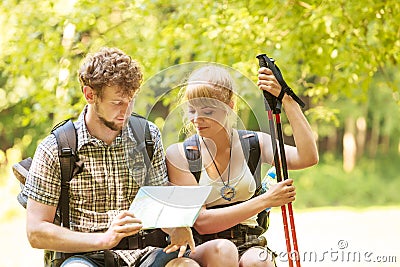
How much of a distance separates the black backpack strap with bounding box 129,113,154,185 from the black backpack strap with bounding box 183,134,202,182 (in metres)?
0.14

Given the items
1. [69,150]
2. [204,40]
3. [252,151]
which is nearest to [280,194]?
[252,151]

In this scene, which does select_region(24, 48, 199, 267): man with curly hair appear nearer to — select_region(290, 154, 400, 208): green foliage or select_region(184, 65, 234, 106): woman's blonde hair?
select_region(184, 65, 234, 106): woman's blonde hair

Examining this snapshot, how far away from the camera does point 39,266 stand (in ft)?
26.9

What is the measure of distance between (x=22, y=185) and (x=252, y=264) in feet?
3.44

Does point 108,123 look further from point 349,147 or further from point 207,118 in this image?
point 349,147

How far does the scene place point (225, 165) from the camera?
3.30 meters

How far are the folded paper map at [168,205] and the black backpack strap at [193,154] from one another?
0.10m

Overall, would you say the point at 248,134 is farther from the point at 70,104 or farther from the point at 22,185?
the point at 70,104

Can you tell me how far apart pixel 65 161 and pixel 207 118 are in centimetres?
59

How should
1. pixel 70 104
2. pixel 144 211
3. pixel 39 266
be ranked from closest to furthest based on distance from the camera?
pixel 144 211 < pixel 70 104 < pixel 39 266

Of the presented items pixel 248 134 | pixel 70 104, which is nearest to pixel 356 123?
pixel 70 104

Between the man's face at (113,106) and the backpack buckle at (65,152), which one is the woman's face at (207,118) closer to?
the man's face at (113,106)

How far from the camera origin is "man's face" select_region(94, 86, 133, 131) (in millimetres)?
3258

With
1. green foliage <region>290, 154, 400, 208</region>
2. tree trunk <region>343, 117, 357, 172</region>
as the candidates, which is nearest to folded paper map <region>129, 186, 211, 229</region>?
green foliage <region>290, 154, 400, 208</region>
